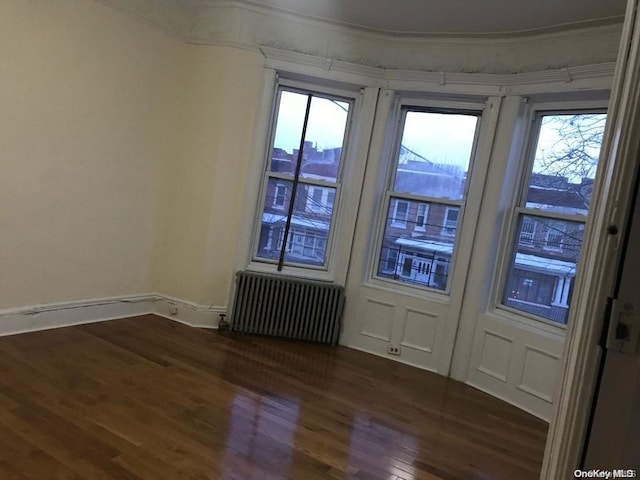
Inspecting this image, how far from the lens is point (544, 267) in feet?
12.5

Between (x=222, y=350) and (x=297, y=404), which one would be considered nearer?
(x=297, y=404)

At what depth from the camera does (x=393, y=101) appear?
4.47 meters

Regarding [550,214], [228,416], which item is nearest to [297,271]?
[228,416]

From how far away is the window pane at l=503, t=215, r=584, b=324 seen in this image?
3676 millimetres

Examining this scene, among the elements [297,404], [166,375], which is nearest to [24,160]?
[166,375]

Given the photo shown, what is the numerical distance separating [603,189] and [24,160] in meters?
3.69

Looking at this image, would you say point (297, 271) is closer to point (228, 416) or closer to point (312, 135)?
point (312, 135)

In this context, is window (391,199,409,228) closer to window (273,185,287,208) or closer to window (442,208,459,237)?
window (442,208,459,237)

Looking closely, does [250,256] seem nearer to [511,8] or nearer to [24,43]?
[24,43]

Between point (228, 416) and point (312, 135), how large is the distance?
9.00ft

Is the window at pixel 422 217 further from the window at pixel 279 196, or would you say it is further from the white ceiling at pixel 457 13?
the white ceiling at pixel 457 13

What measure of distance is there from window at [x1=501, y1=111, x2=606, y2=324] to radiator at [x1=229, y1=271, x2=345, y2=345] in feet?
5.06

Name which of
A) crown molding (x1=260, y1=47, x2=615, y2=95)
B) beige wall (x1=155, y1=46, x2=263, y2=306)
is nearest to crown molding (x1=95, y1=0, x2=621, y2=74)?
crown molding (x1=260, y1=47, x2=615, y2=95)

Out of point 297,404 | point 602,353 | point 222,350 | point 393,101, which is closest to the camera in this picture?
point 602,353
